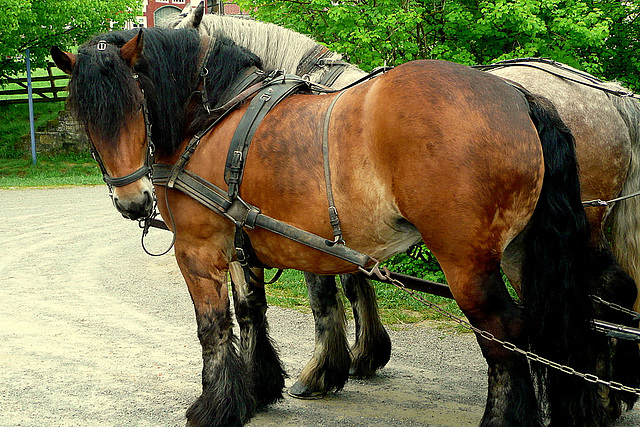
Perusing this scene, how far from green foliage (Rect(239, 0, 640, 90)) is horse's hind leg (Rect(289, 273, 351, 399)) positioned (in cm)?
279

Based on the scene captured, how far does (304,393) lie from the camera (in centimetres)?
420

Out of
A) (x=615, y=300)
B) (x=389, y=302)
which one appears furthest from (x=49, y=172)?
(x=615, y=300)

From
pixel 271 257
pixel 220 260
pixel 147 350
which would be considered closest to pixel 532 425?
pixel 271 257

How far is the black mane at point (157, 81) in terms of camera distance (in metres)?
2.90

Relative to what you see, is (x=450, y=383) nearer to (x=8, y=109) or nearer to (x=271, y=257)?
(x=271, y=257)

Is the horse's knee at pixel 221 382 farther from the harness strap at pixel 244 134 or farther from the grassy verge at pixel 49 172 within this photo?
the grassy verge at pixel 49 172

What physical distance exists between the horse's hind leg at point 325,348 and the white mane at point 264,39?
4.53 ft

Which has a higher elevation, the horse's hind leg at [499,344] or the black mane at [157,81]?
the black mane at [157,81]

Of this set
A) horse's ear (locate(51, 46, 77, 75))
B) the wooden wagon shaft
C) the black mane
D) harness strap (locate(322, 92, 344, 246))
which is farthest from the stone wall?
harness strap (locate(322, 92, 344, 246))

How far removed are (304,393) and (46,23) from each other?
17.5 metres

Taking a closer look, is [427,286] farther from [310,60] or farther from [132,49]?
[132,49]

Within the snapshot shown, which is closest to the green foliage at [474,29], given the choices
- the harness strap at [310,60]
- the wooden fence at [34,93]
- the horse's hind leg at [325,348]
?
the harness strap at [310,60]

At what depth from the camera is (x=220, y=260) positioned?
129 inches

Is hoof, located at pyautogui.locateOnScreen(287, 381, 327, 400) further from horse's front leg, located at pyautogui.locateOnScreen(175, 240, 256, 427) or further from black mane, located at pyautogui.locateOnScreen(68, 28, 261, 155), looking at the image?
black mane, located at pyautogui.locateOnScreen(68, 28, 261, 155)
